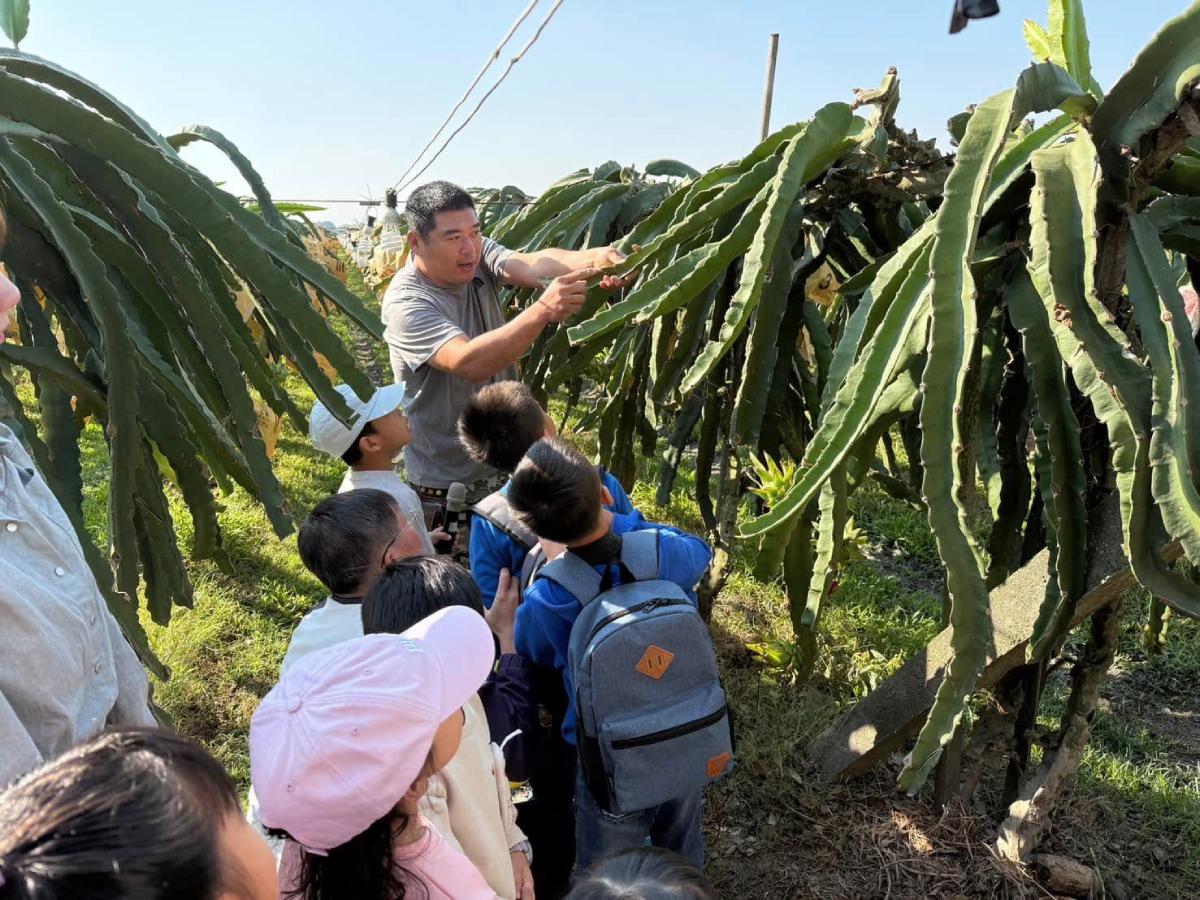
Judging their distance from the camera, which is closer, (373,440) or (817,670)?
(373,440)

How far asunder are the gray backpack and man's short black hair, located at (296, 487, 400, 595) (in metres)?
0.38

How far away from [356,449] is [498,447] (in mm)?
414

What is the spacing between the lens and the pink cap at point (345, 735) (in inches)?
43.1

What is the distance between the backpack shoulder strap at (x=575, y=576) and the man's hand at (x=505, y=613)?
226mm

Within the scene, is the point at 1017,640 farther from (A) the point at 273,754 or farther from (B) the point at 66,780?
(B) the point at 66,780

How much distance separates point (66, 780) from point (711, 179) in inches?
70.2

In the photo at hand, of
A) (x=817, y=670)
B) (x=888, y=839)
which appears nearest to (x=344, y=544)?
(x=888, y=839)

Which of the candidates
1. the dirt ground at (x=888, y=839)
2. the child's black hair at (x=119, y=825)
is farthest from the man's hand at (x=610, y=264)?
the child's black hair at (x=119, y=825)

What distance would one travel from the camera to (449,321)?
106 inches

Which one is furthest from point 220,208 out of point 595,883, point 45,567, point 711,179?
point 595,883

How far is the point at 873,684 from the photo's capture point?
10.0 ft

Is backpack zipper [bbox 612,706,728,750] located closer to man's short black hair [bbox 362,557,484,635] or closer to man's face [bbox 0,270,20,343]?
man's short black hair [bbox 362,557,484,635]

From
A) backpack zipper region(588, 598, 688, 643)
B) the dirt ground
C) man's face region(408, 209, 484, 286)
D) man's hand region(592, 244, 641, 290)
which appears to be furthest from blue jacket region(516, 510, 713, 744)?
man's face region(408, 209, 484, 286)

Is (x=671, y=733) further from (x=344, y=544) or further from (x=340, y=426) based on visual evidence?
(x=340, y=426)
